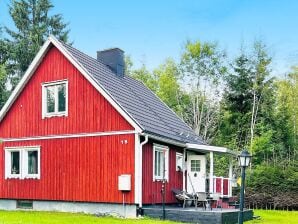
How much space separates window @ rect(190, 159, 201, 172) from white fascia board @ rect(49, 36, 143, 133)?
16.0 ft

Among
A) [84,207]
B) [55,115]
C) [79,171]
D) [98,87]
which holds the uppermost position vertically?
[98,87]

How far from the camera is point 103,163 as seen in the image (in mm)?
16219

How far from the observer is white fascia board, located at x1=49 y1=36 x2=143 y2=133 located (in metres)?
15.6

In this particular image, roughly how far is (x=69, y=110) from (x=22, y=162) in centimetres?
296

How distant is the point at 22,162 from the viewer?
1825cm

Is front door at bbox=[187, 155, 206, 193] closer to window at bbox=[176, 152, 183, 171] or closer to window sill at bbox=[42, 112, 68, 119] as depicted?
window at bbox=[176, 152, 183, 171]

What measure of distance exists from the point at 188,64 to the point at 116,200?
72.0ft

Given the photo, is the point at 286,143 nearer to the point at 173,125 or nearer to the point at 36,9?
the point at 173,125

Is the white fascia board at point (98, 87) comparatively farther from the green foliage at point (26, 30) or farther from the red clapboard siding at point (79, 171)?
the green foliage at point (26, 30)

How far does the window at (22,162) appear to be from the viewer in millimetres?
18062

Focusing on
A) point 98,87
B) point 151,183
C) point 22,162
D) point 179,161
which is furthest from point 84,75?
point 179,161

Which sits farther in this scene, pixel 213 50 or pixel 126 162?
pixel 213 50

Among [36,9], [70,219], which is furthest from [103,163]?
[36,9]

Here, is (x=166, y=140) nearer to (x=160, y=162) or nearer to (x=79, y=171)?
(x=160, y=162)
